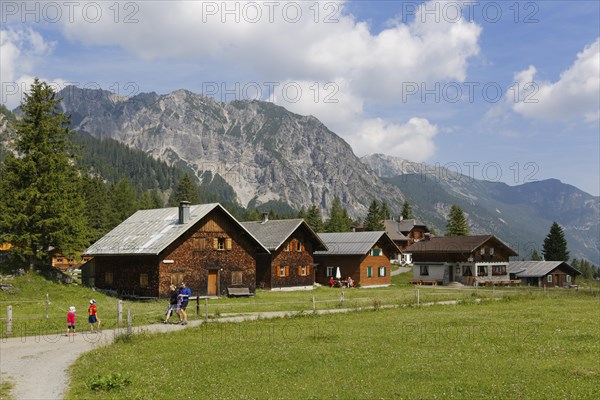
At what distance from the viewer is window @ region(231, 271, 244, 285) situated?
50.6 m

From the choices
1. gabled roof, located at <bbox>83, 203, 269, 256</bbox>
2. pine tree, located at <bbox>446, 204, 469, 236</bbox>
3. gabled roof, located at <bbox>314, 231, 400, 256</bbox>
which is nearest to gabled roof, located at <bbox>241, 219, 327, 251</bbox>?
gabled roof, located at <bbox>314, 231, 400, 256</bbox>

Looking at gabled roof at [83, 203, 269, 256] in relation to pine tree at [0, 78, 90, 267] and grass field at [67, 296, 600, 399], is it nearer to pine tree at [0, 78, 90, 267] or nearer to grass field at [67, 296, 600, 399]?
pine tree at [0, 78, 90, 267]

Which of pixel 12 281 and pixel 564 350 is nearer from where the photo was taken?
pixel 564 350

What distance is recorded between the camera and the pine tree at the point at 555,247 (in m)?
111

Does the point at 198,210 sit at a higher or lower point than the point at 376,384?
higher

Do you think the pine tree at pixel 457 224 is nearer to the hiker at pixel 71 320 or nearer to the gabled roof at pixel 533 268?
the gabled roof at pixel 533 268

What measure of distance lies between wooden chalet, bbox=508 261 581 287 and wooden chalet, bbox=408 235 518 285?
37.6ft

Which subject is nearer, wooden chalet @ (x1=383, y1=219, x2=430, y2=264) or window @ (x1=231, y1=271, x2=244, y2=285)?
window @ (x1=231, y1=271, x2=244, y2=285)

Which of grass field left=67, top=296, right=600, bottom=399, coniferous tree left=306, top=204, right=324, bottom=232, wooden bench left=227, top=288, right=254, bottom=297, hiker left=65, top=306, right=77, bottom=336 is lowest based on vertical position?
wooden bench left=227, top=288, right=254, bottom=297

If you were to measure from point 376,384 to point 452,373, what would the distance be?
2533mm

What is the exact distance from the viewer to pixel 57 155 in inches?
1885

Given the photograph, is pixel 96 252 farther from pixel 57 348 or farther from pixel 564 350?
pixel 564 350

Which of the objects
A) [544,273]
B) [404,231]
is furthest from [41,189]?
[404,231]

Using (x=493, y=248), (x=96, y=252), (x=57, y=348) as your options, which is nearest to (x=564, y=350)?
(x=57, y=348)
